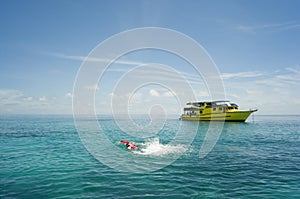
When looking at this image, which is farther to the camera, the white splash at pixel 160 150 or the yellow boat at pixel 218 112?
the yellow boat at pixel 218 112

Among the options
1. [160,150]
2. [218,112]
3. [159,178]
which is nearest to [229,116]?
[218,112]

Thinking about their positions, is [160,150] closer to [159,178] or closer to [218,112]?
[159,178]

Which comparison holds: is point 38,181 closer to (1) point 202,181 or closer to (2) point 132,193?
(2) point 132,193

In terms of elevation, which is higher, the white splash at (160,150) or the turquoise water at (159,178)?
the white splash at (160,150)

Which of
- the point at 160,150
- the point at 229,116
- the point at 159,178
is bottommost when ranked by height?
the point at 159,178

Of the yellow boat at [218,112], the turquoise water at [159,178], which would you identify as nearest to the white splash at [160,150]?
the turquoise water at [159,178]

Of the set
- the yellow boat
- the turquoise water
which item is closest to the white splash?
the turquoise water

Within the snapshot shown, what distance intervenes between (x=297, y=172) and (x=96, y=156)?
54.9ft

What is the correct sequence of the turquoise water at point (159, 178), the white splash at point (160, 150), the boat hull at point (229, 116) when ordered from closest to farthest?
1. the turquoise water at point (159, 178)
2. the white splash at point (160, 150)
3. the boat hull at point (229, 116)

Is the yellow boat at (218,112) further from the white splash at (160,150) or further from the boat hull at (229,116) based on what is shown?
the white splash at (160,150)

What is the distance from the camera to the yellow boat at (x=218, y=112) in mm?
71188

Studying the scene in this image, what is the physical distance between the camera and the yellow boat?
7119 cm

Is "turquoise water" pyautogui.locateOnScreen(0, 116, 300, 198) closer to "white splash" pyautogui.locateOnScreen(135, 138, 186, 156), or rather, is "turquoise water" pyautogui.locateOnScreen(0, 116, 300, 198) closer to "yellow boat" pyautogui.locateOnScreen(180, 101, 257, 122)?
"white splash" pyautogui.locateOnScreen(135, 138, 186, 156)

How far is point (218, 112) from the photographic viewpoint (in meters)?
74.4
